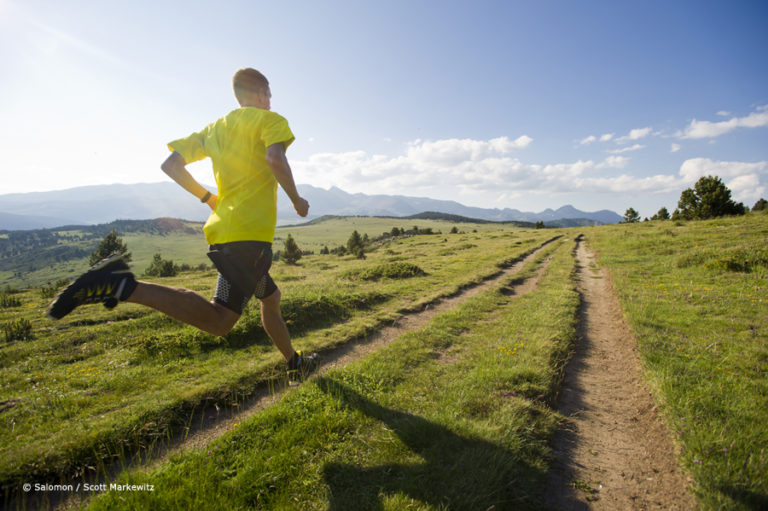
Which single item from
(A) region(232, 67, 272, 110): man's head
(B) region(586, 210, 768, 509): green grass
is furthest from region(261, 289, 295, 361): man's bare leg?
(B) region(586, 210, 768, 509): green grass

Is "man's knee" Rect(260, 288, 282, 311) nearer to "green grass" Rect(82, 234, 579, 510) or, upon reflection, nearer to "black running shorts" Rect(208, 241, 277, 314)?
"black running shorts" Rect(208, 241, 277, 314)

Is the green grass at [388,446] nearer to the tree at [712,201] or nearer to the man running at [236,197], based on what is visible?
the man running at [236,197]

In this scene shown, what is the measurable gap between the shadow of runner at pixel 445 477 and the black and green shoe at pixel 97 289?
Answer: 2.82m

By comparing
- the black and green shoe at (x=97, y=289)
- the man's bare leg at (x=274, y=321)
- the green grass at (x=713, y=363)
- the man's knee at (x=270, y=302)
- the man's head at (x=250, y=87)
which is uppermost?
the man's head at (x=250, y=87)

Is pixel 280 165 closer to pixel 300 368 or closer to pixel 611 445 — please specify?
pixel 300 368

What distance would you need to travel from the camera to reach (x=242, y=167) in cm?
387

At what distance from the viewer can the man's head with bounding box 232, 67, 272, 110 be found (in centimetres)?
406

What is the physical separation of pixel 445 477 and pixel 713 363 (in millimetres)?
5245

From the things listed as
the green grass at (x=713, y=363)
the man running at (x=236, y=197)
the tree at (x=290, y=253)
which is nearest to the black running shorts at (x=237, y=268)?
the man running at (x=236, y=197)

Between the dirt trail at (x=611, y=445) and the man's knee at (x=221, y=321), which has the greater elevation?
the man's knee at (x=221, y=321)

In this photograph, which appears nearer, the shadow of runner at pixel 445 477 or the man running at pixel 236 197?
the shadow of runner at pixel 445 477

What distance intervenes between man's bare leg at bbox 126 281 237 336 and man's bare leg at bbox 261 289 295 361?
1.95 feet

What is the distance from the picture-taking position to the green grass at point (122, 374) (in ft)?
10.7

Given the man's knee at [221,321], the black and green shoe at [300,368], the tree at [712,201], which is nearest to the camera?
the man's knee at [221,321]
